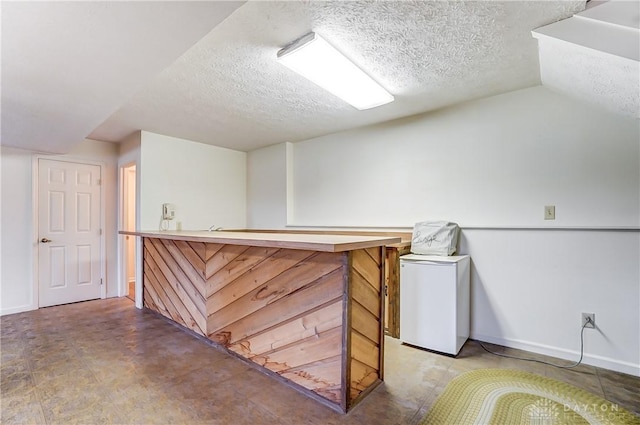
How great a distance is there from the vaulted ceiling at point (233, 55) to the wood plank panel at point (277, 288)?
141cm

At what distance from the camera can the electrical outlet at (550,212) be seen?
8.34ft

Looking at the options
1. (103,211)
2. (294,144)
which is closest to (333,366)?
(294,144)

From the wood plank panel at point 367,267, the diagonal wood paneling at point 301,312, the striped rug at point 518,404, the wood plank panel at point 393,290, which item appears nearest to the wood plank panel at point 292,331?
the diagonal wood paneling at point 301,312

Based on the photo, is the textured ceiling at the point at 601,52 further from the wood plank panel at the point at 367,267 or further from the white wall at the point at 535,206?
the wood plank panel at the point at 367,267

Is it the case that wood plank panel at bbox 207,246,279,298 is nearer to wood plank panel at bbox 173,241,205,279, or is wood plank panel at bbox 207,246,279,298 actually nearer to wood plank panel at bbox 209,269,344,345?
wood plank panel at bbox 173,241,205,279

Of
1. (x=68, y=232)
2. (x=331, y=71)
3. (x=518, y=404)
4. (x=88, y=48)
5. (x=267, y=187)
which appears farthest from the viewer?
(x=267, y=187)

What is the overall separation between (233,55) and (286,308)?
1841mm

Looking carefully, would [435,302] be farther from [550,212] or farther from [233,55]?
[233,55]

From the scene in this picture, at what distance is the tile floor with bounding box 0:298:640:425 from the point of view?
177 centimetres

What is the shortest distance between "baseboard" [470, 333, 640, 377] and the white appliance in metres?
0.26

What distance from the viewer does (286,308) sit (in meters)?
2.12

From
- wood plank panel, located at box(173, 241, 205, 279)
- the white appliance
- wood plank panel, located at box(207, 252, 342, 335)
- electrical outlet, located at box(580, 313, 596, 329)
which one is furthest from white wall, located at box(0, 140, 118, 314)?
electrical outlet, located at box(580, 313, 596, 329)

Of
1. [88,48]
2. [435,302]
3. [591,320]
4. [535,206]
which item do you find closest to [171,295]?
[88,48]

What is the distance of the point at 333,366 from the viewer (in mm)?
1847
